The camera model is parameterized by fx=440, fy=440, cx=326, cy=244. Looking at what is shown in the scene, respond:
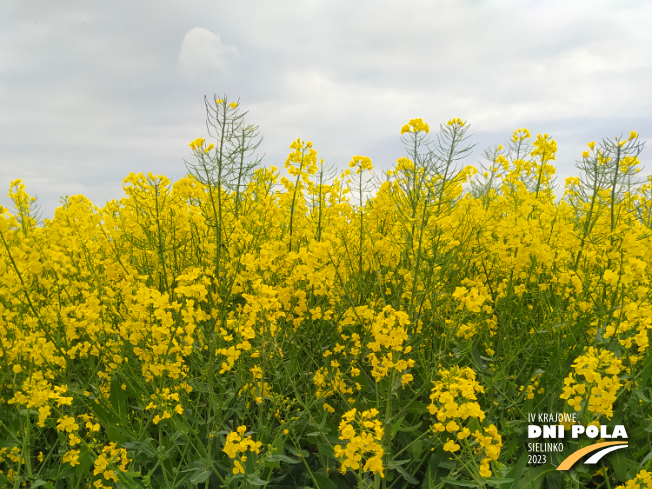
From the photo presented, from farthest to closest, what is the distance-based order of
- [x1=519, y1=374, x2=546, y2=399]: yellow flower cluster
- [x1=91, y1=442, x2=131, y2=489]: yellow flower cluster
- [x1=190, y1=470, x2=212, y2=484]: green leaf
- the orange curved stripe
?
1. [x1=519, y1=374, x2=546, y2=399]: yellow flower cluster
2. the orange curved stripe
3. [x1=91, y1=442, x2=131, y2=489]: yellow flower cluster
4. [x1=190, y1=470, x2=212, y2=484]: green leaf

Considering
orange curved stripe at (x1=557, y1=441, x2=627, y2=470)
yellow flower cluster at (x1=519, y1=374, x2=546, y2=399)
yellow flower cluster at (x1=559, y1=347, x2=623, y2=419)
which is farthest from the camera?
yellow flower cluster at (x1=519, y1=374, x2=546, y2=399)

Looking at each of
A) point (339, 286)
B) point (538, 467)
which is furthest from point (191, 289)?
point (538, 467)

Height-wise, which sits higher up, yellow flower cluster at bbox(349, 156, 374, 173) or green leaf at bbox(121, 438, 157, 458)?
yellow flower cluster at bbox(349, 156, 374, 173)

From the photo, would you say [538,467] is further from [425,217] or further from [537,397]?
[425,217]

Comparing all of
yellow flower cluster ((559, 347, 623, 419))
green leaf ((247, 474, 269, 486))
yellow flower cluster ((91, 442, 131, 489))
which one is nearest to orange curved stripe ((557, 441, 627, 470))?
yellow flower cluster ((559, 347, 623, 419))

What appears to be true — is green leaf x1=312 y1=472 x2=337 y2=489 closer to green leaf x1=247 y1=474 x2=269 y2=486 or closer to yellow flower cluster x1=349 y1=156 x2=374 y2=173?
green leaf x1=247 y1=474 x2=269 y2=486

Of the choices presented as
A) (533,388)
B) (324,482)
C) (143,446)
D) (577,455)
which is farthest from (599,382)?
(143,446)

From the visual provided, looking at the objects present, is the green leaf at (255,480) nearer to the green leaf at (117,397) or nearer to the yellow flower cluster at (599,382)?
the green leaf at (117,397)

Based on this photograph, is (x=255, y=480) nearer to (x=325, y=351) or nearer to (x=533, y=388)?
(x=325, y=351)

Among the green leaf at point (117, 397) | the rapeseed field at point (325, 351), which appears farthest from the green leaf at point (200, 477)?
the green leaf at point (117, 397)

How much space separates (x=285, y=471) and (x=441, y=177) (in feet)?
6.51

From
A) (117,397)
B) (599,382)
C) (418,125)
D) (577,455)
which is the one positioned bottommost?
(577,455)

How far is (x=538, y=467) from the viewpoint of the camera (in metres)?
2.42

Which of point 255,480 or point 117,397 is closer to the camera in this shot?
point 255,480
